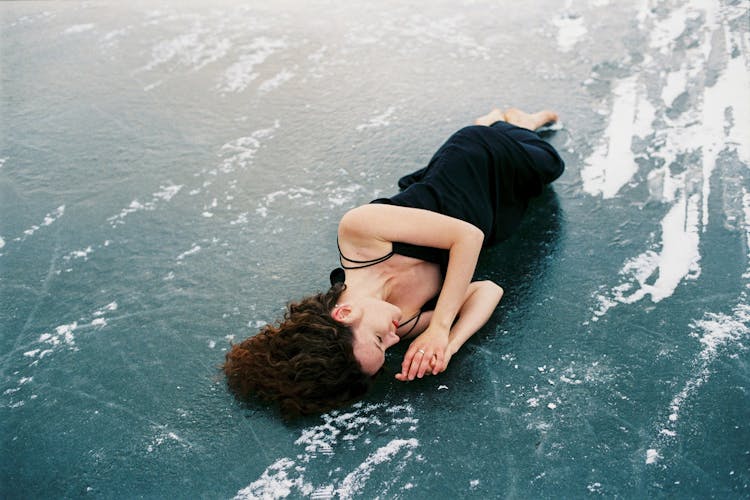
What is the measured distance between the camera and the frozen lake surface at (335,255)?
1933 mm

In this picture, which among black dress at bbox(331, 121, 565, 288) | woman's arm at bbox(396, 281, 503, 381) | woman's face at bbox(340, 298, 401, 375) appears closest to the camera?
woman's face at bbox(340, 298, 401, 375)

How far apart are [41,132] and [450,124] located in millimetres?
2386

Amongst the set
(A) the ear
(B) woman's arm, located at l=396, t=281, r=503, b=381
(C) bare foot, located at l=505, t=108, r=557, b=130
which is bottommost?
(B) woman's arm, located at l=396, t=281, r=503, b=381

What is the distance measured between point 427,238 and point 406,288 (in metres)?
0.19

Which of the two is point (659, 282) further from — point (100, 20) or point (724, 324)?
point (100, 20)

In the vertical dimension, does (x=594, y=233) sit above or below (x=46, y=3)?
below

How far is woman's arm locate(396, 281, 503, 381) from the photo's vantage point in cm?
221

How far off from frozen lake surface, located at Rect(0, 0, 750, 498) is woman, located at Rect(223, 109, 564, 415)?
9cm

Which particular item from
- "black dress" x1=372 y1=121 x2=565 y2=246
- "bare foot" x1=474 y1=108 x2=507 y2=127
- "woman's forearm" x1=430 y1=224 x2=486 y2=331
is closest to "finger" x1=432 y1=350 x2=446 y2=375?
"woman's forearm" x1=430 y1=224 x2=486 y2=331

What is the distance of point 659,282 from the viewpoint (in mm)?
2398

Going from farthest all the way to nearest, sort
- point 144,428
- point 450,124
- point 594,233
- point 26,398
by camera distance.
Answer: point 450,124 → point 594,233 → point 26,398 → point 144,428

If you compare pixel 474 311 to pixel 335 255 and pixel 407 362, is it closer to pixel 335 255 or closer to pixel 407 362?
pixel 407 362

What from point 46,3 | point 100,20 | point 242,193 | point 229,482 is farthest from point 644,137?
point 46,3

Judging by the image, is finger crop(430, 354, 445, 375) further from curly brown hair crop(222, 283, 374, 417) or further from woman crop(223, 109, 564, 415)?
curly brown hair crop(222, 283, 374, 417)
